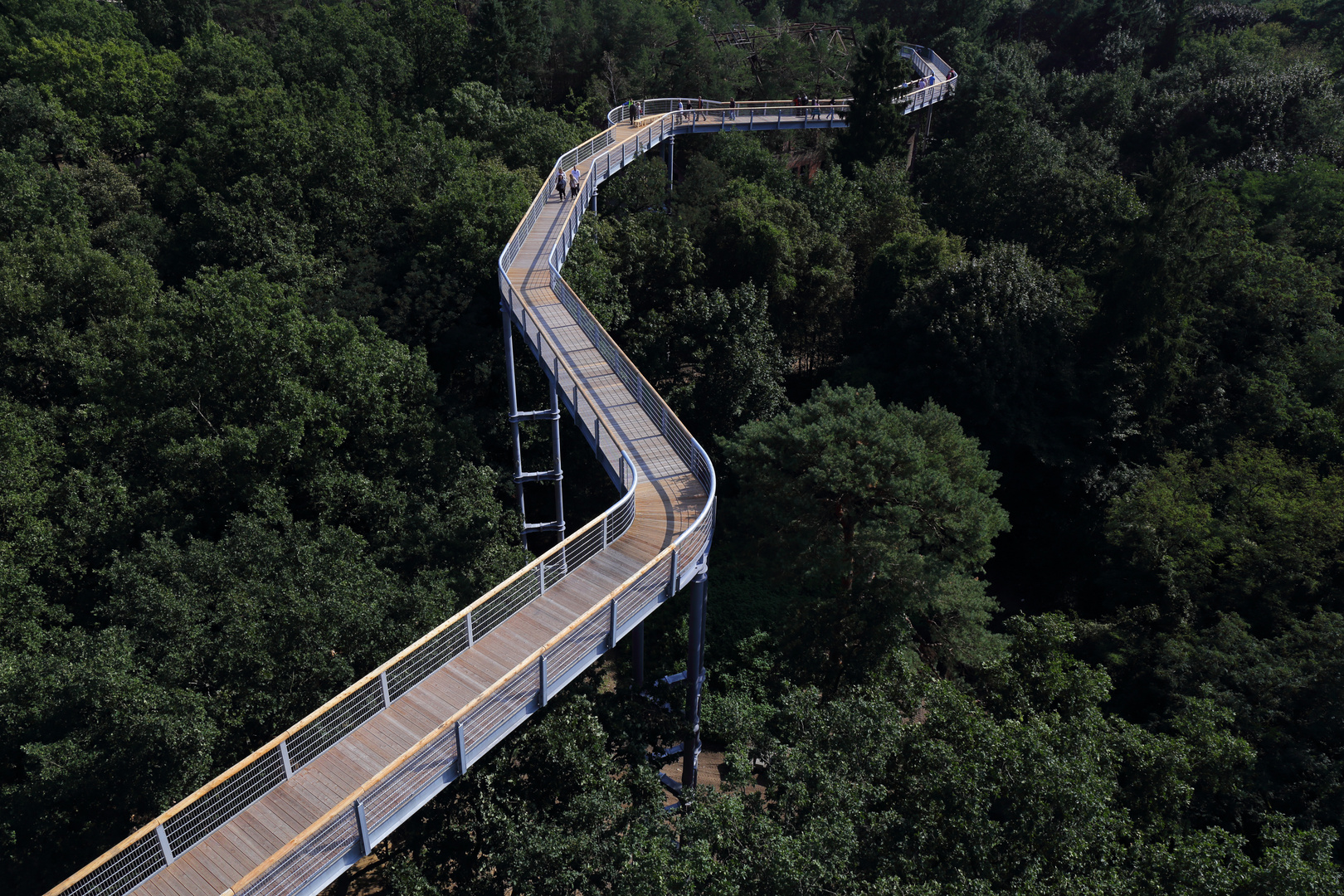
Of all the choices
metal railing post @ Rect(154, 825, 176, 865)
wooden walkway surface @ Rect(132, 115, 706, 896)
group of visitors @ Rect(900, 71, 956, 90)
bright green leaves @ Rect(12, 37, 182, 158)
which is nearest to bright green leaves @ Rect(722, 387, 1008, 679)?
wooden walkway surface @ Rect(132, 115, 706, 896)

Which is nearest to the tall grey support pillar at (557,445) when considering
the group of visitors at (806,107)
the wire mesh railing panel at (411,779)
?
the wire mesh railing panel at (411,779)

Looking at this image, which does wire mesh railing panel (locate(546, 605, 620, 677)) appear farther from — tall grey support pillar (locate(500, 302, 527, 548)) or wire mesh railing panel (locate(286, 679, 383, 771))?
tall grey support pillar (locate(500, 302, 527, 548))

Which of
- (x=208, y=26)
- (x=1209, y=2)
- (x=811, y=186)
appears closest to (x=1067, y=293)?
(x=811, y=186)

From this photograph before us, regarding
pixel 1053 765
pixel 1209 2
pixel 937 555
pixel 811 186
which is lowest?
pixel 937 555

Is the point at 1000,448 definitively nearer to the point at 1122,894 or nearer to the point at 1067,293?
the point at 1067,293

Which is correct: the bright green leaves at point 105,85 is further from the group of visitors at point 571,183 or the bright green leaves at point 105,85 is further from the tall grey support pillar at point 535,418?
the tall grey support pillar at point 535,418

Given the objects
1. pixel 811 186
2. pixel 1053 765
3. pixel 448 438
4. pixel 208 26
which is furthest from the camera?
pixel 208 26
